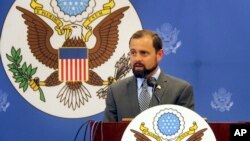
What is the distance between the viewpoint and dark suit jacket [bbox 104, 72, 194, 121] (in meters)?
2.89

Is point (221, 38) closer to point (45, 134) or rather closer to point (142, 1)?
point (142, 1)

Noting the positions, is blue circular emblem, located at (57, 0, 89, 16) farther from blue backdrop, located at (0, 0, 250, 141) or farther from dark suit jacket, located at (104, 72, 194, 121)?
dark suit jacket, located at (104, 72, 194, 121)

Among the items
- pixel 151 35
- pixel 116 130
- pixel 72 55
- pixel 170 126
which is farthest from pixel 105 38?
pixel 170 126

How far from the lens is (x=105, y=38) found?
4.21 metres

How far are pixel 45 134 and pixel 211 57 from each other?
1528 mm

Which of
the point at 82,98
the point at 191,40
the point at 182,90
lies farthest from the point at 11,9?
A: the point at 182,90

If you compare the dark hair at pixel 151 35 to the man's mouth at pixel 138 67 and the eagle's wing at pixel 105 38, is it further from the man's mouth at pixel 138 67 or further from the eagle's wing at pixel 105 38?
the eagle's wing at pixel 105 38

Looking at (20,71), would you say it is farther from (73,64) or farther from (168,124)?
(168,124)

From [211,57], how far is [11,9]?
1.70 m

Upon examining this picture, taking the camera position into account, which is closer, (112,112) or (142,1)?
(112,112)

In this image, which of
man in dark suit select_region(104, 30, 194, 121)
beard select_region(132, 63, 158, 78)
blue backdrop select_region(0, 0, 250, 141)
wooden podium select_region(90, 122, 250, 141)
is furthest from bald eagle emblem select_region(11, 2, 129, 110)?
wooden podium select_region(90, 122, 250, 141)

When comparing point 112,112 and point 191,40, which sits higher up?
point 191,40

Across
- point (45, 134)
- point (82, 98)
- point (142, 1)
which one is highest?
point (142, 1)

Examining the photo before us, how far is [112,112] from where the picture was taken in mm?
2967
